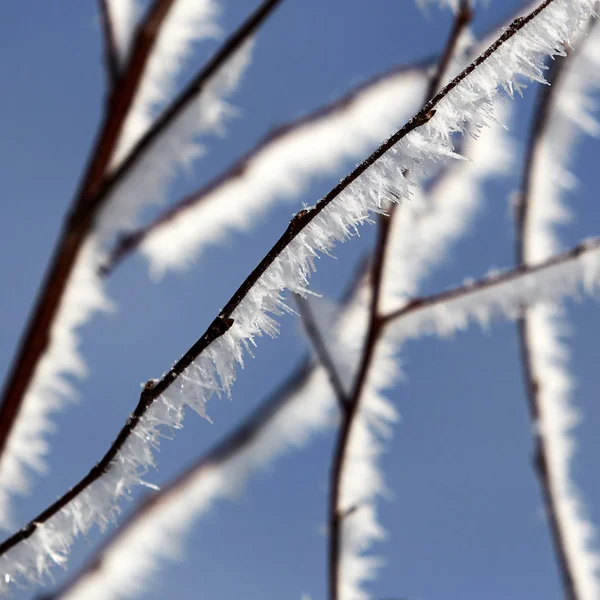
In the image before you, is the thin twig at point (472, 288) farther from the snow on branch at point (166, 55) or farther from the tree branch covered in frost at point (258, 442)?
the snow on branch at point (166, 55)

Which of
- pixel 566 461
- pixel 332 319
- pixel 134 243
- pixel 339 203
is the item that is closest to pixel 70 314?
pixel 134 243

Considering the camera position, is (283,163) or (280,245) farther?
(283,163)

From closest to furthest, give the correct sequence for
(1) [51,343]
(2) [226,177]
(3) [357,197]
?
(3) [357,197]
(1) [51,343]
(2) [226,177]

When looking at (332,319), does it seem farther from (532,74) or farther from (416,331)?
(532,74)

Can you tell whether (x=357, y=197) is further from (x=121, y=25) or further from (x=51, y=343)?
(x=121, y=25)

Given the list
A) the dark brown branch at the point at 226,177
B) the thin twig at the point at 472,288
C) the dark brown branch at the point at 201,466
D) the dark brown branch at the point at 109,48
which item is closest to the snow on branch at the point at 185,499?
the dark brown branch at the point at 201,466

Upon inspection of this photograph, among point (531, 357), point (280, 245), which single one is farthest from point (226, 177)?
point (280, 245)
